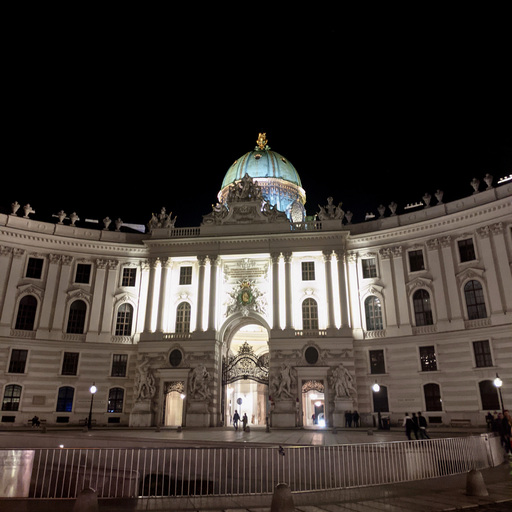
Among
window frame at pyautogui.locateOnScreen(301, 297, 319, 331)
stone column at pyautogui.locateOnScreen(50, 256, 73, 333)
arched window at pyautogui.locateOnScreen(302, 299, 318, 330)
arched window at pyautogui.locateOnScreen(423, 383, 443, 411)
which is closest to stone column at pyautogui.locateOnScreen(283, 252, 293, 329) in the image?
window frame at pyautogui.locateOnScreen(301, 297, 319, 331)

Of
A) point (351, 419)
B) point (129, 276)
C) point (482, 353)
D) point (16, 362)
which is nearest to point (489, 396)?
point (482, 353)

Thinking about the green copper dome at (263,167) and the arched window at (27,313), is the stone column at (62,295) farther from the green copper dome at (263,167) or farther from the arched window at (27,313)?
the green copper dome at (263,167)

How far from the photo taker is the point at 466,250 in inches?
1511

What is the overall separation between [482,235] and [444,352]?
1045 cm

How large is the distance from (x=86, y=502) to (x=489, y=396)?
32.9 metres

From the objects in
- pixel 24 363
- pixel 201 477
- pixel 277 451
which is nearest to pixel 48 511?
pixel 201 477

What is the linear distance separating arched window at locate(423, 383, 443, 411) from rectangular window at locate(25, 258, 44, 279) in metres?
36.7

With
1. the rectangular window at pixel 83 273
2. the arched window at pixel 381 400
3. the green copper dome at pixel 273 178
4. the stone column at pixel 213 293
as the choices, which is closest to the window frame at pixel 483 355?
the arched window at pixel 381 400

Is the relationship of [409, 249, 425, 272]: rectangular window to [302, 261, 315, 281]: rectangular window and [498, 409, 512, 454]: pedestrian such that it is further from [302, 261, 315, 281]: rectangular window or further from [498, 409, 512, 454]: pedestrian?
[498, 409, 512, 454]: pedestrian

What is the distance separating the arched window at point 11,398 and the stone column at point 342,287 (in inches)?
1149

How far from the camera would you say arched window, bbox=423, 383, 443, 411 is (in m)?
36.0

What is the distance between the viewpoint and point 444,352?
36.9 metres

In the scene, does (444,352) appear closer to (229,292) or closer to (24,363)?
(229,292)

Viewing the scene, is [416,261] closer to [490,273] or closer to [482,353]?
[490,273]
